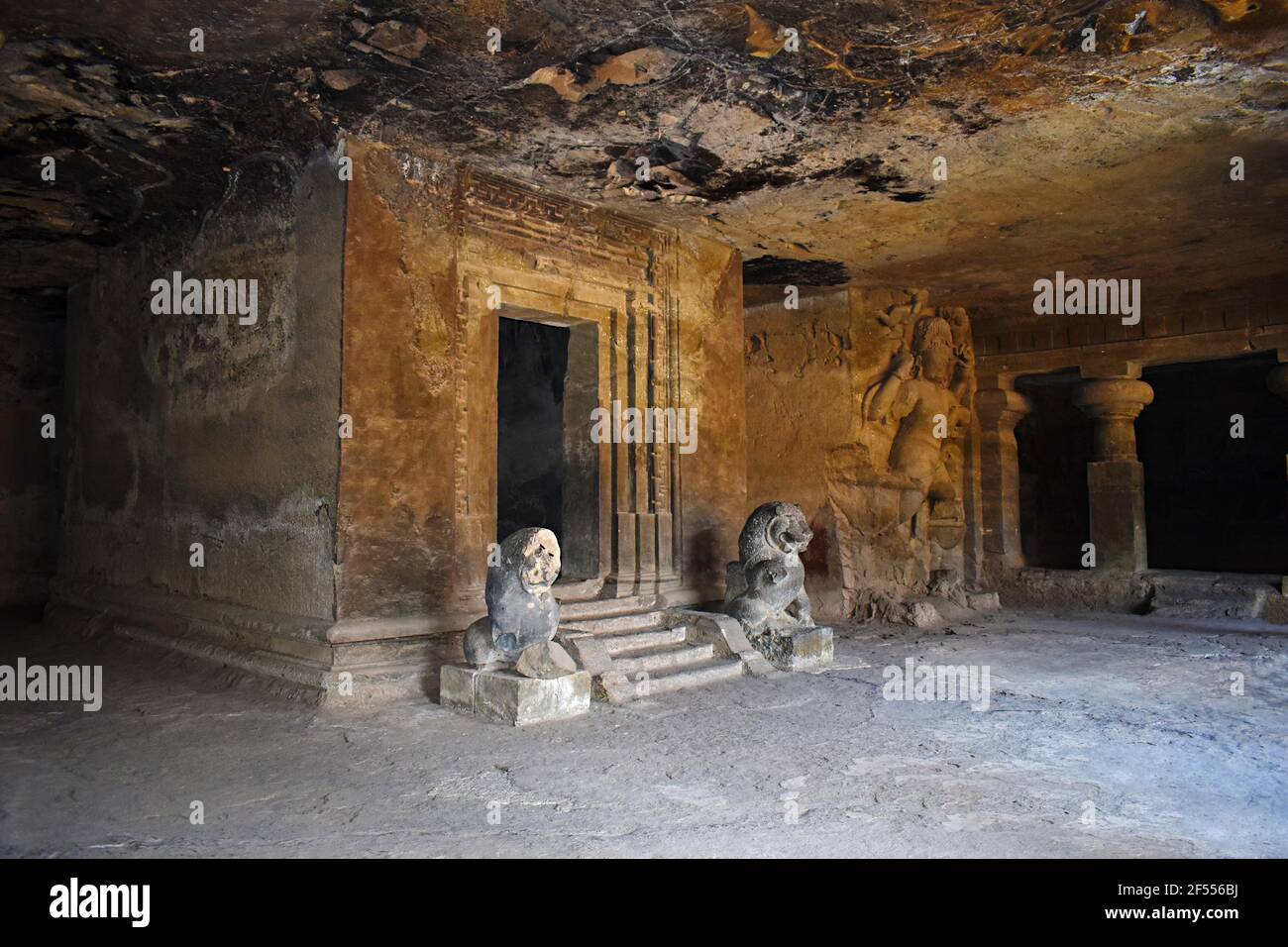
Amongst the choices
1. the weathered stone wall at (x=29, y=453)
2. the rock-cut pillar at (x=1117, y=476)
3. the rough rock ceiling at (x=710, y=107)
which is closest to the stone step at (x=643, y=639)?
the rough rock ceiling at (x=710, y=107)

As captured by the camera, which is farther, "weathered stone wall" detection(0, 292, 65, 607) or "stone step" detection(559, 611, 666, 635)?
"weathered stone wall" detection(0, 292, 65, 607)

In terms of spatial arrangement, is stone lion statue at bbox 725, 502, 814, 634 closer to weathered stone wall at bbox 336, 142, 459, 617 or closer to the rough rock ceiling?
weathered stone wall at bbox 336, 142, 459, 617

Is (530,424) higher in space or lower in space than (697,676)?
higher

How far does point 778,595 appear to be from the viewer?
6.15 metres

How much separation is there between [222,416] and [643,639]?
3.24 metres

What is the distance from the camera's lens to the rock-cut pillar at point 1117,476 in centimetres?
944

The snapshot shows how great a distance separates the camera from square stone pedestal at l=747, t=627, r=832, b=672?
5973 millimetres

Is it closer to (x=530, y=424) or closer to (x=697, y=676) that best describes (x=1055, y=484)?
(x=530, y=424)

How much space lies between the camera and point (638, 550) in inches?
263

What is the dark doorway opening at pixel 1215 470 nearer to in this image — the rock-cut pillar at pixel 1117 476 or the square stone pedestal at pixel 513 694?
the rock-cut pillar at pixel 1117 476

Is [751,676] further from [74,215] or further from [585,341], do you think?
[74,215]

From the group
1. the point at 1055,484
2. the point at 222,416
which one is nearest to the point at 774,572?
the point at 222,416

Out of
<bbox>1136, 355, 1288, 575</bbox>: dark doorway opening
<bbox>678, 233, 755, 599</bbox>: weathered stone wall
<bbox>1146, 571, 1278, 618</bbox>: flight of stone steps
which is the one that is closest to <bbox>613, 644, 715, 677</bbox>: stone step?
<bbox>678, 233, 755, 599</bbox>: weathered stone wall

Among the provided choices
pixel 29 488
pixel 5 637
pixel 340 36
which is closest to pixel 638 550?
pixel 340 36
